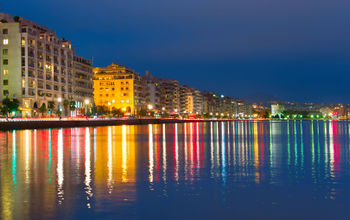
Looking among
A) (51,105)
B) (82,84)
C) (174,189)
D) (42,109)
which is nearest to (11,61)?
(42,109)

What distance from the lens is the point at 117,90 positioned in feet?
586

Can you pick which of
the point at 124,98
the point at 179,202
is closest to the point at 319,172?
the point at 179,202

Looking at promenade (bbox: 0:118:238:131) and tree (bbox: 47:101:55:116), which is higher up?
tree (bbox: 47:101:55:116)

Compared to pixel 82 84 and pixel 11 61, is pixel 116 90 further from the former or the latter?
pixel 11 61

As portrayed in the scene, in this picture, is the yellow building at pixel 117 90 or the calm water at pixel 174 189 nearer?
the calm water at pixel 174 189

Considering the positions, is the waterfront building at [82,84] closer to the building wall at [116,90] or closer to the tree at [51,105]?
Result: the tree at [51,105]

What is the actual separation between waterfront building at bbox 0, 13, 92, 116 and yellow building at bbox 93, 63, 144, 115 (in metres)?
59.9

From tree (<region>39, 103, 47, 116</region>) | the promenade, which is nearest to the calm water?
the promenade

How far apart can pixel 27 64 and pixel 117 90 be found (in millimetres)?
75340

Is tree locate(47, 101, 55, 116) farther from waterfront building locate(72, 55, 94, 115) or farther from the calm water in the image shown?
the calm water

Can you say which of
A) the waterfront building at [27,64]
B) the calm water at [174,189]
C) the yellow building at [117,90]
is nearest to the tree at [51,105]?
the waterfront building at [27,64]

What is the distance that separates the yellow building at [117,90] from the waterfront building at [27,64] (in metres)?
59.9

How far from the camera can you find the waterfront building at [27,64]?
4072 inches

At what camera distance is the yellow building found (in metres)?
178
